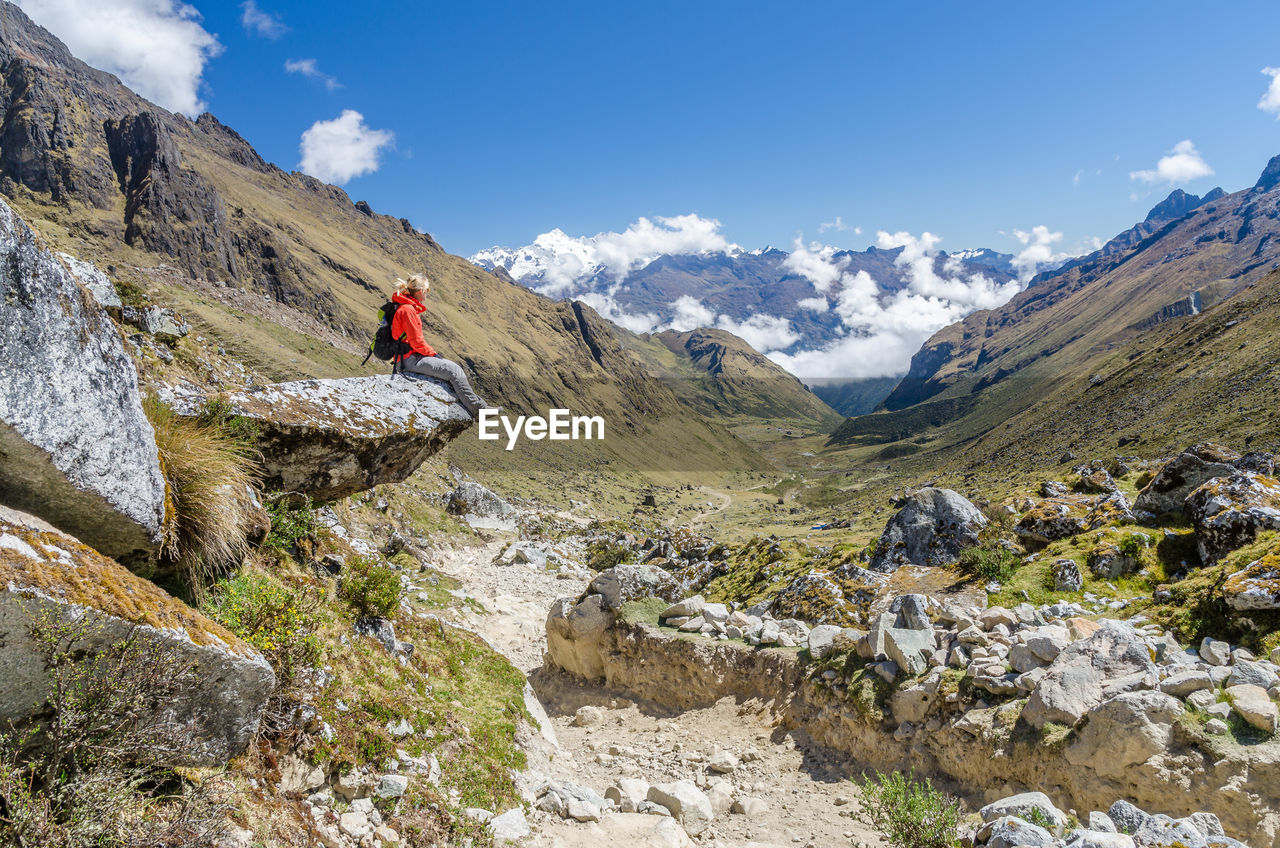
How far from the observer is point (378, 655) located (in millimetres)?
9562

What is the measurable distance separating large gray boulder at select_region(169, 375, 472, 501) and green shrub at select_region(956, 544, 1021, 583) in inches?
529

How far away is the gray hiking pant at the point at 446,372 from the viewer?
12234mm

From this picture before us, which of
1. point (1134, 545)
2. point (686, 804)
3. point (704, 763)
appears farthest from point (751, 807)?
point (1134, 545)

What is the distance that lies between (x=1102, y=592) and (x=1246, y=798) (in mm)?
7103

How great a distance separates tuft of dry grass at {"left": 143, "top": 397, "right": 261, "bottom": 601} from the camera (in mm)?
6508

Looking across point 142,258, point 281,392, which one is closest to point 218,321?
point 142,258

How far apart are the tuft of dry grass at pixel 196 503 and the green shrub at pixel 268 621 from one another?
29cm

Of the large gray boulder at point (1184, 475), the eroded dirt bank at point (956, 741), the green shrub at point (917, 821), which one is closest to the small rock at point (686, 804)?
the eroded dirt bank at point (956, 741)

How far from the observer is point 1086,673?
8125 mm

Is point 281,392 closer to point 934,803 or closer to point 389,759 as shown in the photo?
point 389,759

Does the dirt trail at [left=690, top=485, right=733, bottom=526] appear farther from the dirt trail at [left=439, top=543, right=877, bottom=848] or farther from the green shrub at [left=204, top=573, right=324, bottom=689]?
the green shrub at [left=204, top=573, right=324, bottom=689]

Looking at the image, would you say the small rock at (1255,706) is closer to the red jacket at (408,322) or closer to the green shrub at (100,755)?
the green shrub at (100,755)

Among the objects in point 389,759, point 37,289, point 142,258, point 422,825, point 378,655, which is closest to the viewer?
point 37,289

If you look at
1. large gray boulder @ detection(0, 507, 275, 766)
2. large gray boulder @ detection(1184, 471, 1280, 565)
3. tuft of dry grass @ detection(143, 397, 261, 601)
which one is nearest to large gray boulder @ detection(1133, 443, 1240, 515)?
large gray boulder @ detection(1184, 471, 1280, 565)
